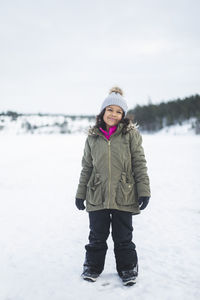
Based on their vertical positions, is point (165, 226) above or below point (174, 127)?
below

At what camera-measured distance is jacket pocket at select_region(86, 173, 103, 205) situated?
2047 mm

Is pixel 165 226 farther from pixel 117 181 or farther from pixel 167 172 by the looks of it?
pixel 167 172

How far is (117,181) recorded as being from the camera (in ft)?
6.68

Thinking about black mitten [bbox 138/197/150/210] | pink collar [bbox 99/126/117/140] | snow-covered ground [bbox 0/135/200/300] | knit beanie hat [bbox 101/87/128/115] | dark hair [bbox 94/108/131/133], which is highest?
knit beanie hat [bbox 101/87/128/115]

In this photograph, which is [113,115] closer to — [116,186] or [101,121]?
[101,121]

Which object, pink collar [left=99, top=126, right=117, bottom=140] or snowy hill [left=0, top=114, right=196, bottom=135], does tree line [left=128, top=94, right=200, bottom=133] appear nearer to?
snowy hill [left=0, top=114, right=196, bottom=135]

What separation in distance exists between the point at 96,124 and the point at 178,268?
151 centimetres

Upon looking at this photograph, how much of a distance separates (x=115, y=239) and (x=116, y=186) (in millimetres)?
487

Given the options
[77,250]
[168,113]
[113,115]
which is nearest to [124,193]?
[113,115]

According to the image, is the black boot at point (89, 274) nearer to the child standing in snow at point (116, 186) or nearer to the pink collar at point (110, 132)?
the child standing in snow at point (116, 186)

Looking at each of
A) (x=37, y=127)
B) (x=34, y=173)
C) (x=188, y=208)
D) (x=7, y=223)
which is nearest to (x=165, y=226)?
(x=188, y=208)

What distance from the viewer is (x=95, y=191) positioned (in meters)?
2.08

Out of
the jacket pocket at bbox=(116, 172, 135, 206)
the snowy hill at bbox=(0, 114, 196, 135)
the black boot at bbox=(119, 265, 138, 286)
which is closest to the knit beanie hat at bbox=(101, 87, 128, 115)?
the jacket pocket at bbox=(116, 172, 135, 206)

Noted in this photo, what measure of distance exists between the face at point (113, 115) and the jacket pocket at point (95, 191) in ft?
1.53
